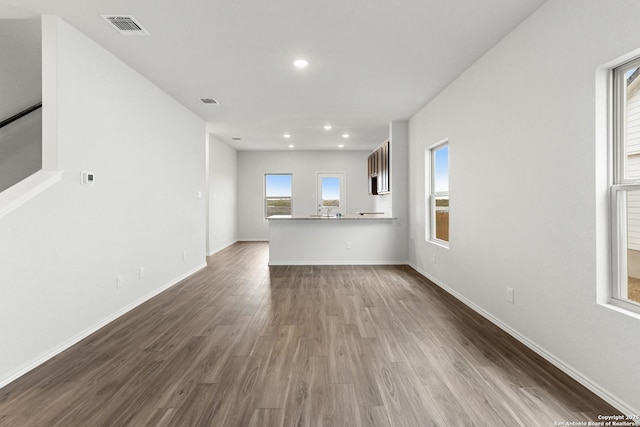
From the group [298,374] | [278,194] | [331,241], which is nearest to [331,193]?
[278,194]

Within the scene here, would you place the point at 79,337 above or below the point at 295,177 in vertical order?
below

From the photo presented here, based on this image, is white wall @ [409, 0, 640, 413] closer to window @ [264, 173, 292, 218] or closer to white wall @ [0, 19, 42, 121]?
white wall @ [0, 19, 42, 121]

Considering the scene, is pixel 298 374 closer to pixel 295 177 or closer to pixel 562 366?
pixel 562 366

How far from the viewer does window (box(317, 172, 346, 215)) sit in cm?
938

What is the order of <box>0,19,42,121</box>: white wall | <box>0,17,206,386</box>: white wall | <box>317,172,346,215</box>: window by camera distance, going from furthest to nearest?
<box>317,172,346,215</box>: window, <box>0,19,42,121</box>: white wall, <box>0,17,206,386</box>: white wall

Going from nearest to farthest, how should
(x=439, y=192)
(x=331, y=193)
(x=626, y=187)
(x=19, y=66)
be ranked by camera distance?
(x=626, y=187)
(x=19, y=66)
(x=439, y=192)
(x=331, y=193)

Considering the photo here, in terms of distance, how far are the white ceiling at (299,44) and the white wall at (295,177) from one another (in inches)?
170

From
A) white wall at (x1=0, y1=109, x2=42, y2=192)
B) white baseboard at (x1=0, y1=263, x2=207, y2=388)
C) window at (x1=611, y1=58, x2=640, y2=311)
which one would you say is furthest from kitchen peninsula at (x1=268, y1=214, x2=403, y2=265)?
window at (x1=611, y1=58, x2=640, y2=311)

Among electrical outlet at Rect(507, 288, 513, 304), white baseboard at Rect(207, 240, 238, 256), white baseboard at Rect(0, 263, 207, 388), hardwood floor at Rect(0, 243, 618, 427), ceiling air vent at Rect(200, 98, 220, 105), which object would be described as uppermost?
ceiling air vent at Rect(200, 98, 220, 105)

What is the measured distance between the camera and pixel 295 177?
9.30 m

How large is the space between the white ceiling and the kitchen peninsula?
2140mm

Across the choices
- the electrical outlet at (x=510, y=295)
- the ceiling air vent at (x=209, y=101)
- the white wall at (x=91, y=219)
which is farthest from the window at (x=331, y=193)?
the electrical outlet at (x=510, y=295)

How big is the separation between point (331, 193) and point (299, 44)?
6.56 metres

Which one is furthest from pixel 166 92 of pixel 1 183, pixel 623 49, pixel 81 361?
pixel 623 49
